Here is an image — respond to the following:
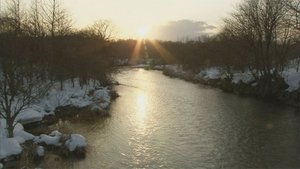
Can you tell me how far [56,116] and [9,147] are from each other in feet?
36.4

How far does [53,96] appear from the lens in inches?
1385

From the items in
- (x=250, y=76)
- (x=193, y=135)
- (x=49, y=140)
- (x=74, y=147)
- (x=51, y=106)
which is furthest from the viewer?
(x=250, y=76)

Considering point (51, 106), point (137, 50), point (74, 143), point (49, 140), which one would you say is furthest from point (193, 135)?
point (137, 50)

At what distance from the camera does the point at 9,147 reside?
65.1ft

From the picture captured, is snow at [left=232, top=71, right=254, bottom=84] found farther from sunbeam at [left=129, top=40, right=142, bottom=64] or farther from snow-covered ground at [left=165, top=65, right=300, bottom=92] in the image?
sunbeam at [left=129, top=40, right=142, bottom=64]

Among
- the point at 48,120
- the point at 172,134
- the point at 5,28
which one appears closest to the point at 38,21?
the point at 5,28

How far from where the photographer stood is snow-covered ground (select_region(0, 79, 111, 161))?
20141 millimetres

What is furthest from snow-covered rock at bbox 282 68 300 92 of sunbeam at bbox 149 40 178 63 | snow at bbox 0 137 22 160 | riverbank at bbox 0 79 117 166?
sunbeam at bbox 149 40 178 63

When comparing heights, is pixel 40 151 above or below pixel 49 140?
below

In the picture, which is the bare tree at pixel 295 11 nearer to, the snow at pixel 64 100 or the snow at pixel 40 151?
the snow at pixel 64 100

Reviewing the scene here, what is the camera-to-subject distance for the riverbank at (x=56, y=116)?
2033 cm

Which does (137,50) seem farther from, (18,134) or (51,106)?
(18,134)

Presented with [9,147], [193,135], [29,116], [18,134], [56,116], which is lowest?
[193,135]

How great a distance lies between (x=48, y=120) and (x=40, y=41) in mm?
13390
